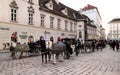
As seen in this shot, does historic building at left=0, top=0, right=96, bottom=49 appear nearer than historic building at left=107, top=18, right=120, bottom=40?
Yes

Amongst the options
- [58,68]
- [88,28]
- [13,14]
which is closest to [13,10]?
[13,14]

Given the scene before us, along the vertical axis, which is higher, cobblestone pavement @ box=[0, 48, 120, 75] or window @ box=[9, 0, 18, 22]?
window @ box=[9, 0, 18, 22]

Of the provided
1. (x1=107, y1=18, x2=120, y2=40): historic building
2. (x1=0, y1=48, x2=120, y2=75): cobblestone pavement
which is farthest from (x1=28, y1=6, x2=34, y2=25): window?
(x1=107, y1=18, x2=120, y2=40): historic building

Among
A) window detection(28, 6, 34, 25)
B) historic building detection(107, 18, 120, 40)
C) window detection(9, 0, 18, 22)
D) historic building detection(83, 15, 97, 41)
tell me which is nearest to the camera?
window detection(9, 0, 18, 22)

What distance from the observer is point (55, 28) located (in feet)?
151

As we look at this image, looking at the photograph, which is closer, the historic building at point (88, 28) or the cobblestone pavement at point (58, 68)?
the cobblestone pavement at point (58, 68)

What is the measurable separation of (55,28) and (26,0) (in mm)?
12634

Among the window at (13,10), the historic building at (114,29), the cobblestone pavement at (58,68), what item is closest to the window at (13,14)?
the window at (13,10)

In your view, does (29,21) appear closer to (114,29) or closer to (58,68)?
(58,68)

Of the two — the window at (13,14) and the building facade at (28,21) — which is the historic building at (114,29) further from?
the window at (13,14)

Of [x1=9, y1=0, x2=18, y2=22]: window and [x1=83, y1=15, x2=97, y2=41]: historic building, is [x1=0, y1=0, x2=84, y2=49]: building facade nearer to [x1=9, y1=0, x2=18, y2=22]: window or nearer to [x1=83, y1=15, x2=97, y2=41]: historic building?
[x1=9, y1=0, x2=18, y2=22]: window

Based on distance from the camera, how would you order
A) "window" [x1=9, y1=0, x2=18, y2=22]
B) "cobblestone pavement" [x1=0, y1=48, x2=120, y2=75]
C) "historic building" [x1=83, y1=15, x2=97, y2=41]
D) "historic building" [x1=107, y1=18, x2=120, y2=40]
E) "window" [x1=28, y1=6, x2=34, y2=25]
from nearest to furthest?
1. "cobblestone pavement" [x1=0, y1=48, x2=120, y2=75]
2. "window" [x1=9, y1=0, x2=18, y2=22]
3. "window" [x1=28, y1=6, x2=34, y2=25]
4. "historic building" [x1=83, y1=15, x2=97, y2=41]
5. "historic building" [x1=107, y1=18, x2=120, y2=40]

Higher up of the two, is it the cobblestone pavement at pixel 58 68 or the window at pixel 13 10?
the window at pixel 13 10

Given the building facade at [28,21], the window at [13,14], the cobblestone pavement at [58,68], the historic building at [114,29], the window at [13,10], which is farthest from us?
the historic building at [114,29]
